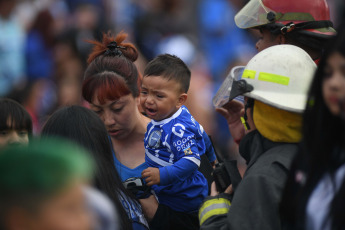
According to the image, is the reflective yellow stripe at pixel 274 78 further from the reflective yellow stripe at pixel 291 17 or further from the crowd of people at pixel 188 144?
the reflective yellow stripe at pixel 291 17

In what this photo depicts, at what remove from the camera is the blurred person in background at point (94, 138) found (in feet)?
9.75


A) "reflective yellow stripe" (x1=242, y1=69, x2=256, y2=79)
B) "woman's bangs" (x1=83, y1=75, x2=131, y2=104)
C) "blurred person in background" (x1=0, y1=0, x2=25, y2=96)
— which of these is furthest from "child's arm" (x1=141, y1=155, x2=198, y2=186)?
"blurred person in background" (x1=0, y1=0, x2=25, y2=96)

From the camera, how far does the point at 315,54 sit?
388cm

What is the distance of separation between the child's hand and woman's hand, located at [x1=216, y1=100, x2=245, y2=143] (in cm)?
68

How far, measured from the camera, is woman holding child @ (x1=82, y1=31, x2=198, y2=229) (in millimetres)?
3957

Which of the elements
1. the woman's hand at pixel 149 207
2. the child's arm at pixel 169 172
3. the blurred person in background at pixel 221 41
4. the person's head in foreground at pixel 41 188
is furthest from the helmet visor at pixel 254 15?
the blurred person in background at pixel 221 41

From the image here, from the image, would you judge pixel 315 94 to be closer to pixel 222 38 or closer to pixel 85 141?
pixel 85 141

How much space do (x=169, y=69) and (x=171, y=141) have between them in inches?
20.5

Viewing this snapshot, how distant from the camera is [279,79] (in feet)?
9.89

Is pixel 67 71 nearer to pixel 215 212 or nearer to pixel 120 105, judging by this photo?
pixel 120 105

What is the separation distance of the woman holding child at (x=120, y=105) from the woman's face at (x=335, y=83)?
1.65m

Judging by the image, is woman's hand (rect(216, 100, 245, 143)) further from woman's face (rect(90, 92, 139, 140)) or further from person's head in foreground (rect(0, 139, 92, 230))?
person's head in foreground (rect(0, 139, 92, 230))

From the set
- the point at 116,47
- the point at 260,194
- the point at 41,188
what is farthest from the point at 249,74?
the point at 41,188

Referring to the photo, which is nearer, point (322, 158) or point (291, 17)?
point (322, 158)
